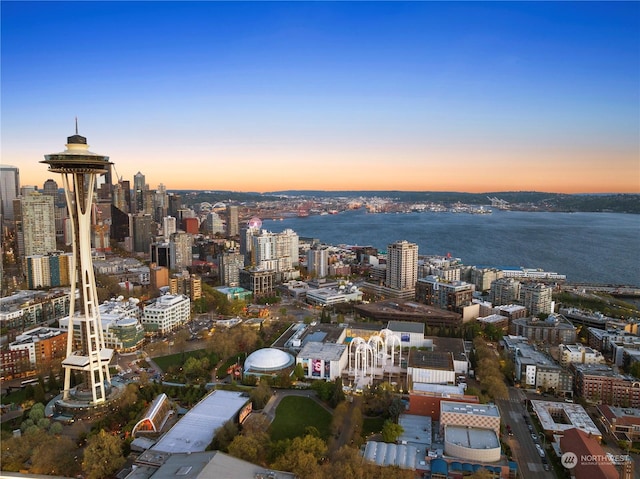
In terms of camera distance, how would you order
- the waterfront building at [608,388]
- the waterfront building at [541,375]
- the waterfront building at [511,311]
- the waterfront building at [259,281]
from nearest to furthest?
1. the waterfront building at [608,388]
2. the waterfront building at [541,375]
3. the waterfront building at [511,311]
4. the waterfront building at [259,281]

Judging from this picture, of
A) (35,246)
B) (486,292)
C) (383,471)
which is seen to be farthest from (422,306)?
(35,246)

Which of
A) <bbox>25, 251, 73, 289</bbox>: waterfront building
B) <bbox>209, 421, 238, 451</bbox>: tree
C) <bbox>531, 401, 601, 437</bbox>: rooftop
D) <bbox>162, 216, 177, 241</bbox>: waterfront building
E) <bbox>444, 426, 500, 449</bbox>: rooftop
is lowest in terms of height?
<bbox>531, 401, 601, 437</bbox>: rooftop

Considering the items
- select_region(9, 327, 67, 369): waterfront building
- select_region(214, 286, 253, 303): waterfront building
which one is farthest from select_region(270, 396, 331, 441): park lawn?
select_region(214, 286, 253, 303): waterfront building

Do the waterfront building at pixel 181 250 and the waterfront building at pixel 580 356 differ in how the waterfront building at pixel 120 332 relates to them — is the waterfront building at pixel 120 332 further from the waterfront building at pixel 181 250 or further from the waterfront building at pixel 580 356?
the waterfront building at pixel 580 356

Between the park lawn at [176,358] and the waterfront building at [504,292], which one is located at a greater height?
the waterfront building at [504,292]

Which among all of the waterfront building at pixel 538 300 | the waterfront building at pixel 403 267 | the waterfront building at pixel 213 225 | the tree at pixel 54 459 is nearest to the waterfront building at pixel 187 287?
the waterfront building at pixel 403 267

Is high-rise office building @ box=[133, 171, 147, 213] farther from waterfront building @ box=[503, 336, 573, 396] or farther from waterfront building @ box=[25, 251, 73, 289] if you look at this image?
waterfront building @ box=[503, 336, 573, 396]

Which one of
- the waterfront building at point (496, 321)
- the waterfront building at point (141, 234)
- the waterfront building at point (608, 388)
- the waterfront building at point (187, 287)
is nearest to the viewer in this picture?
the waterfront building at point (608, 388)
